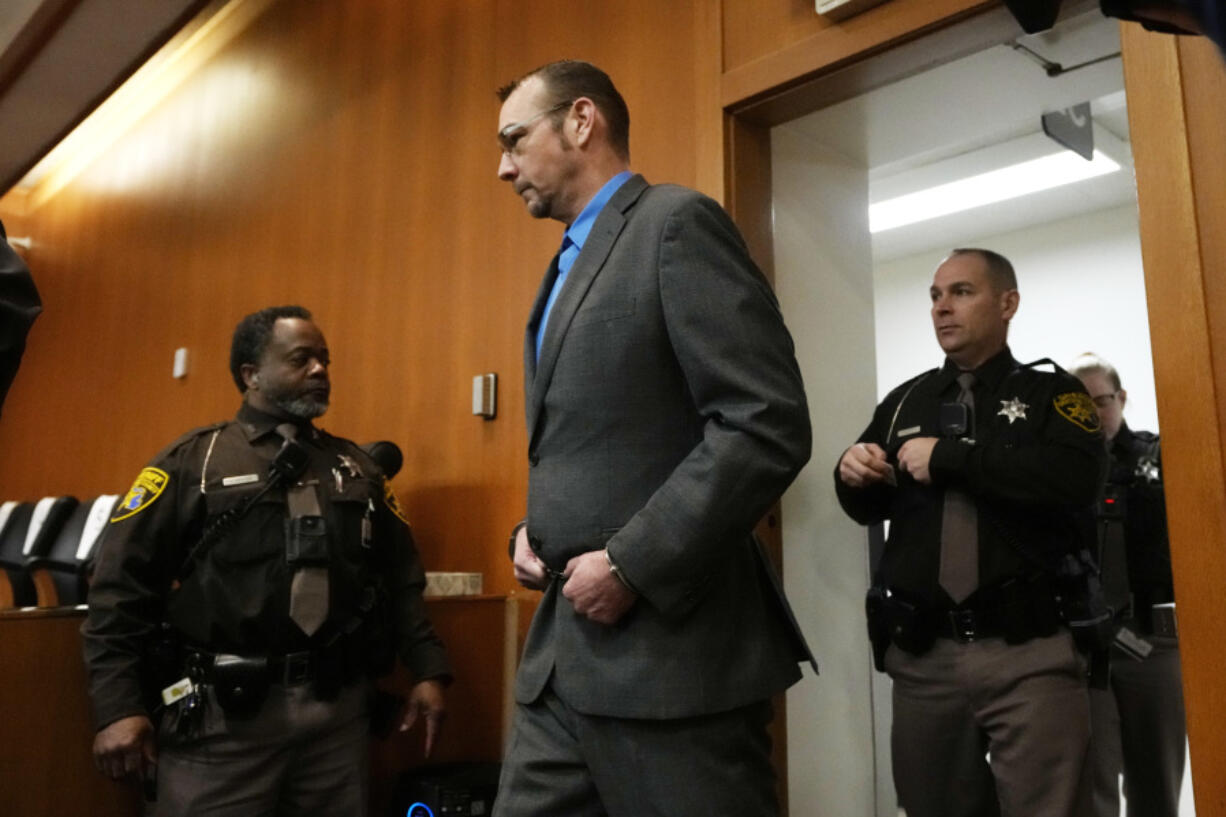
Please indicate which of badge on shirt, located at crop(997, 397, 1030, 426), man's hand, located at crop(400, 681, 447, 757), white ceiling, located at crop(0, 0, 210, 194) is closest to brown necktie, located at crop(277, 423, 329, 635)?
man's hand, located at crop(400, 681, 447, 757)

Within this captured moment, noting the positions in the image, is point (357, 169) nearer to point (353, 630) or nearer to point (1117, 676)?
point (353, 630)

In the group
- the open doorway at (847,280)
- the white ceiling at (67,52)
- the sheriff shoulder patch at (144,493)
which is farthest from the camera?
the white ceiling at (67,52)

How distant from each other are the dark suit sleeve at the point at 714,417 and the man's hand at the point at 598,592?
0.03 meters

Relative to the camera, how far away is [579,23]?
3152mm

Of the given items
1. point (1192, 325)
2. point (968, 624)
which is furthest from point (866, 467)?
point (1192, 325)

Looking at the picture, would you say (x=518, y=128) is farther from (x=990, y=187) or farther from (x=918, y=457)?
(x=990, y=187)

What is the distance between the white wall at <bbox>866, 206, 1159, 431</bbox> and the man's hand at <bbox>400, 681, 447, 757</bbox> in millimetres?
3794

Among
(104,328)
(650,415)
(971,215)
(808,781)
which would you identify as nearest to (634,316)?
(650,415)

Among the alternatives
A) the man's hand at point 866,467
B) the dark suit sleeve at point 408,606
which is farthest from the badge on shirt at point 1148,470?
the dark suit sleeve at point 408,606

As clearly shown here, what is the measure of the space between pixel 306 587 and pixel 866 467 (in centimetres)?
131

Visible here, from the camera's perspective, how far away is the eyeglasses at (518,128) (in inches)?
64.7

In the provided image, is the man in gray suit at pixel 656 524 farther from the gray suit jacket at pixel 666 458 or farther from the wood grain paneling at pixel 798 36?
the wood grain paneling at pixel 798 36

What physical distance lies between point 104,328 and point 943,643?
544cm

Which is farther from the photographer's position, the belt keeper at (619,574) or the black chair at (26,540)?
the black chair at (26,540)
